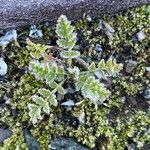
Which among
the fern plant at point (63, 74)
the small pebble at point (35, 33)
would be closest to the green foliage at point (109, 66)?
the fern plant at point (63, 74)

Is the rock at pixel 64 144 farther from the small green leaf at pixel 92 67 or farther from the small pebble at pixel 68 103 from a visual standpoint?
the small green leaf at pixel 92 67

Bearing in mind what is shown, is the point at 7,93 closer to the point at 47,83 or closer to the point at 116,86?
the point at 47,83

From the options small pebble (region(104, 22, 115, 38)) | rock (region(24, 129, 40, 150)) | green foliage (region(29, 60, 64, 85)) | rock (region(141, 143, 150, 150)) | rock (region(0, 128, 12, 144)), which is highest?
small pebble (region(104, 22, 115, 38))

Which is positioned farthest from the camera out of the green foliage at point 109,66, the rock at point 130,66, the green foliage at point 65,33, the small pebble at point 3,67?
the rock at point 130,66

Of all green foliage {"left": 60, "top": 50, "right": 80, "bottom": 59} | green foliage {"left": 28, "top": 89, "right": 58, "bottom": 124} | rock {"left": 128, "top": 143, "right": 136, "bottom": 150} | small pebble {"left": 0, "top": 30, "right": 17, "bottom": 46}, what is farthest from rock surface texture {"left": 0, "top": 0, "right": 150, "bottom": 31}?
rock {"left": 128, "top": 143, "right": 136, "bottom": 150}

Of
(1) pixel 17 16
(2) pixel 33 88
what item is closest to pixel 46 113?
(2) pixel 33 88

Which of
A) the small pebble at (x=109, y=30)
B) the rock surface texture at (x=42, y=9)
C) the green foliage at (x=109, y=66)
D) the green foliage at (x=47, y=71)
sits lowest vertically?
the green foliage at (x=109, y=66)

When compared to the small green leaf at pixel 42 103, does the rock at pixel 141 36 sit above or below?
above

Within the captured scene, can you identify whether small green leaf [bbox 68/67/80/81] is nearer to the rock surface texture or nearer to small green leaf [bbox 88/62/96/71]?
small green leaf [bbox 88/62/96/71]
